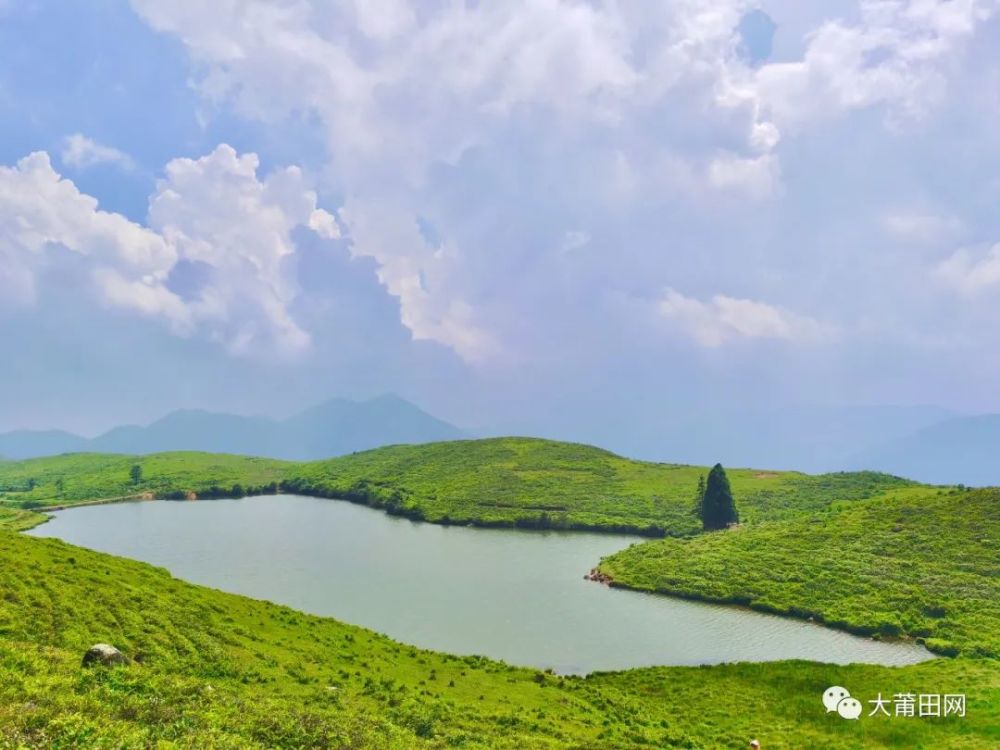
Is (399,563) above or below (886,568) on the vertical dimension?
below

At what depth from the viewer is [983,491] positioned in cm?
8275

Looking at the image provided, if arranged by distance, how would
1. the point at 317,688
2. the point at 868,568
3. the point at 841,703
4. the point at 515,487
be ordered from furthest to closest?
the point at 515,487, the point at 868,568, the point at 841,703, the point at 317,688

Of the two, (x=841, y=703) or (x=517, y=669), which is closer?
(x=841, y=703)

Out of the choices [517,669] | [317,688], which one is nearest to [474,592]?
[517,669]

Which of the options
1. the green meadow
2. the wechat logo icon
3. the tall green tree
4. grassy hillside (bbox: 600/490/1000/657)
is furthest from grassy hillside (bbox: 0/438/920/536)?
the wechat logo icon

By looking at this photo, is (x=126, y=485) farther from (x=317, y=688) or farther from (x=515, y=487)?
(x=317, y=688)

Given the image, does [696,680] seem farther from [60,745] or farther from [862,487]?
[862,487]

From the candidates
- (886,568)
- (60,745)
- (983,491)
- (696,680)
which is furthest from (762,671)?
(983,491)

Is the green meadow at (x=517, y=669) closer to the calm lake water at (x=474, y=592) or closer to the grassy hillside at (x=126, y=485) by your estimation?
the calm lake water at (x=474, y=592)

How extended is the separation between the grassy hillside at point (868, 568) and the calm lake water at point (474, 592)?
3541 millimetres

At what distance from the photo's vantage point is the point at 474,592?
6575cm

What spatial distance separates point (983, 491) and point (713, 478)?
38371mm

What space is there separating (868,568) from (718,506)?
35.8 meters

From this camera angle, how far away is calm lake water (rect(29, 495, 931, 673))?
4997 centimetres
